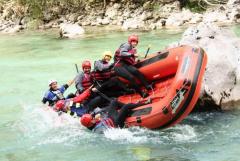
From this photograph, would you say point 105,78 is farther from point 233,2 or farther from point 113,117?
point 233,2

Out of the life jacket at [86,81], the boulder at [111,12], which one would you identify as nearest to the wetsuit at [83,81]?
the life jacket at [86,81]

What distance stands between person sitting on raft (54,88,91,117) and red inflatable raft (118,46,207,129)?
741 millimetres

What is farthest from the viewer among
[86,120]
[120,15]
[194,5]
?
[120,15]

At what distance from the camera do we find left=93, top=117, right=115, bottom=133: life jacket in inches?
348

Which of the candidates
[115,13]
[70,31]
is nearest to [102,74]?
[70,31]

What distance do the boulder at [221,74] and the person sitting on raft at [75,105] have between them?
2.18m

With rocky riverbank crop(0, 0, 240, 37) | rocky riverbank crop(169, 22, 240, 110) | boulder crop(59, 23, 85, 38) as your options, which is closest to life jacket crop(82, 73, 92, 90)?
rocky riverbank crop(169, 22, 240, 110)

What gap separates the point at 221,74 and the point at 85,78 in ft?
8.41

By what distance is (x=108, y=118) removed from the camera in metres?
8.95

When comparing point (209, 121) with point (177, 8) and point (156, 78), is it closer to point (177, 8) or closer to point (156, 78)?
point (156, 78)

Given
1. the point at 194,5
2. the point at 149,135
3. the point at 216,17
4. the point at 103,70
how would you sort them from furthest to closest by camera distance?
the point at 194,5
the point at 216,17
the point at 103,70
the point at 149,135

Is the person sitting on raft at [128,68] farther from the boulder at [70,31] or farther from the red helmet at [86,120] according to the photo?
the boulder at [70,31]

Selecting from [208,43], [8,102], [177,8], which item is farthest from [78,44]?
[208,43]

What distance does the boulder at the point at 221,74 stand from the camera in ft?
31.6
